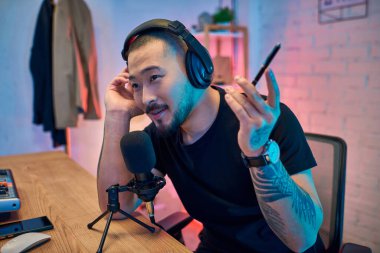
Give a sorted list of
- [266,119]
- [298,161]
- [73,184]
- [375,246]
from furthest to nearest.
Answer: [375,246]
[73,184]
[298,161]
[266,119]

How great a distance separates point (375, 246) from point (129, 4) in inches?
98.6

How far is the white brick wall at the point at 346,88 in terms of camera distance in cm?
208

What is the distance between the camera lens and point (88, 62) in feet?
8.86

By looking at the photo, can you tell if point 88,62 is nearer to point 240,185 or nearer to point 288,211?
point 240,185

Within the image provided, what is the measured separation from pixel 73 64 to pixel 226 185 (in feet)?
6.31

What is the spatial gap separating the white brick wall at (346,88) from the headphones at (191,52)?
1456 mm

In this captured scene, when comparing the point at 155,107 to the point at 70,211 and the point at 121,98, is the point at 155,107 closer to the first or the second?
the point at 121,98

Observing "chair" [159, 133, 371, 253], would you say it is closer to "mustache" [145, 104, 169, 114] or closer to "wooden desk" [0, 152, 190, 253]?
"wooden desk" [0, 152, 190, 253]

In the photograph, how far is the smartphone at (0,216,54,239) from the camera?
90 centimetres

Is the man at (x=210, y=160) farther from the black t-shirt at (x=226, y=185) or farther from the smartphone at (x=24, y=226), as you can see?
the smartphone at (x=24, y=226)

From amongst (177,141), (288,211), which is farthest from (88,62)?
(288,211)

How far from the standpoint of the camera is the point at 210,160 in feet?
3.51

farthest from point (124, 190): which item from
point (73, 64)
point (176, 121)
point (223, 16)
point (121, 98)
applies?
point (223, 16)

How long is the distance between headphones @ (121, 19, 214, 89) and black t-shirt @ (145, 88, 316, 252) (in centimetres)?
15
